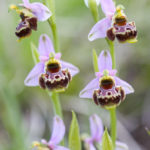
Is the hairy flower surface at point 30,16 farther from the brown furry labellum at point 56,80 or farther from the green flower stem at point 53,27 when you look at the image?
the brown furry labellum at point 56,80

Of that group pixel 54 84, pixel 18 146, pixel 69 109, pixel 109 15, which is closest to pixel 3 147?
pixel 18 146

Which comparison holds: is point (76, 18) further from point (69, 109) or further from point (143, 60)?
point (69, 109)

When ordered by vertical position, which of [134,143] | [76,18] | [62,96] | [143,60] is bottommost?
[134,143]

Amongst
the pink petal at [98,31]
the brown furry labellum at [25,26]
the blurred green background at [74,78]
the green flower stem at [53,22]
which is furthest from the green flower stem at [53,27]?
the blurred green background at [74,78]

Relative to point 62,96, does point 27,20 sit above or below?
above

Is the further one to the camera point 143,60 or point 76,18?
point 76,18

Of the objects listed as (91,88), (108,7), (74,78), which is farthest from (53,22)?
(74,78)

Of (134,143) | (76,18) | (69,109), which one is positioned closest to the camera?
(134,143)

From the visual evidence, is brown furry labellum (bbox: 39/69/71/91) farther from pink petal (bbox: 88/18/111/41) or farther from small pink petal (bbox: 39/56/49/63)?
pink petal (bbox: 88/18/111/41)
